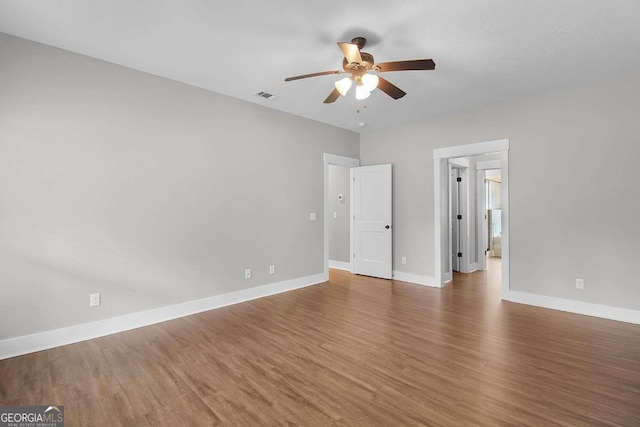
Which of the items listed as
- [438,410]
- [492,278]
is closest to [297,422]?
[438,410]

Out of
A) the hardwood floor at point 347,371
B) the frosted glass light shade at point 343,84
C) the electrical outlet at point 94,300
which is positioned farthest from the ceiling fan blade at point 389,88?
the electrical outlet at point 94,300

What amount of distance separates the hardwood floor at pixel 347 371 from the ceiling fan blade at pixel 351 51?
256 centimetres

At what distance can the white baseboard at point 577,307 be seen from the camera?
3566 mm

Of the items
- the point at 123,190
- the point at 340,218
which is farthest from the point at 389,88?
the point at 340,218

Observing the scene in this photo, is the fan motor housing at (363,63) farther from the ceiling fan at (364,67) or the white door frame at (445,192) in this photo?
the white door frame at (445,192)

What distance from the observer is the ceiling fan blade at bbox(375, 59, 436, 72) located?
99.3 inches

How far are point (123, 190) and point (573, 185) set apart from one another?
5384 mm

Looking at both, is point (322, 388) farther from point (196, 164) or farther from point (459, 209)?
point (459, 209)

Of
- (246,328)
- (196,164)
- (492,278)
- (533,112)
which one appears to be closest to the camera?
(246,328)

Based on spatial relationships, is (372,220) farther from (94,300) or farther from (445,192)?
(94,300)

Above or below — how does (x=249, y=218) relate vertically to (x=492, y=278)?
above

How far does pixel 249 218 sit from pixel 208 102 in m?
1.65

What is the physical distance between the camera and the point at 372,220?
5891 millimetres

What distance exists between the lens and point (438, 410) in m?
2.00
